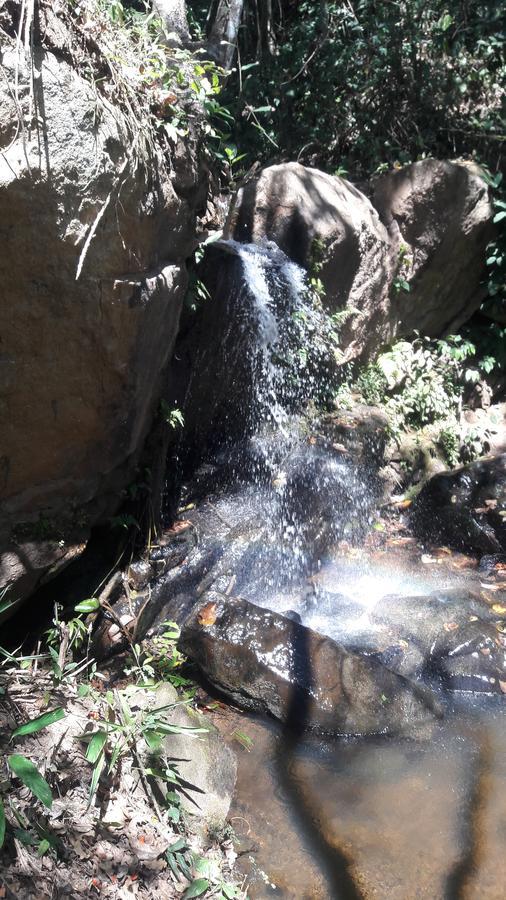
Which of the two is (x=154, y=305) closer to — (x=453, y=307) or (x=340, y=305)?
(x=340, y=305)

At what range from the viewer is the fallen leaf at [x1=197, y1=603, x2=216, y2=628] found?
420 cm

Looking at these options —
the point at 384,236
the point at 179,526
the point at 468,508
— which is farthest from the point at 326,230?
the point at 179,526

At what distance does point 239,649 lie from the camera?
158 inches

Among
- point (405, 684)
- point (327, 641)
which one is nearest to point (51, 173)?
point (327, 641)

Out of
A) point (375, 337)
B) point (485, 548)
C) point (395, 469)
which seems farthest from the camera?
point (375, 337)

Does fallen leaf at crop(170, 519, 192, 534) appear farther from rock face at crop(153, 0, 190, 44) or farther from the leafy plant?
rock face at crop(153, 0, 190, 44)

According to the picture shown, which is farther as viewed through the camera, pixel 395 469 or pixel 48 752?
pixel 395 469

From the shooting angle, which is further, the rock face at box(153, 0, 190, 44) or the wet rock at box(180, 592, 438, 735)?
the rock face at box(153, 0, 190, 44)

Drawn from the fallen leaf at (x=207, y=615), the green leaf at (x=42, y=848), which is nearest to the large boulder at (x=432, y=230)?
the fallen leaf at (x=207, y=615)

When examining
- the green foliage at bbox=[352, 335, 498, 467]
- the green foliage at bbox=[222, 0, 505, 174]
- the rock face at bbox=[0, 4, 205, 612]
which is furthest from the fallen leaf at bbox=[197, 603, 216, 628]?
the green foliage at bbox=[222, 0, 505, 174]

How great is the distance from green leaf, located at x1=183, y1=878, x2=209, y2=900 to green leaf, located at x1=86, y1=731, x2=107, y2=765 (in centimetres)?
57

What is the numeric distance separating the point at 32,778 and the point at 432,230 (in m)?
7.09

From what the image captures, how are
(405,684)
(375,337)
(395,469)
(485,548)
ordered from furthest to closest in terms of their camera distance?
(375,337) < (395,469) < (485,548) < (405,684)

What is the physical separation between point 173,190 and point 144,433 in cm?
162
